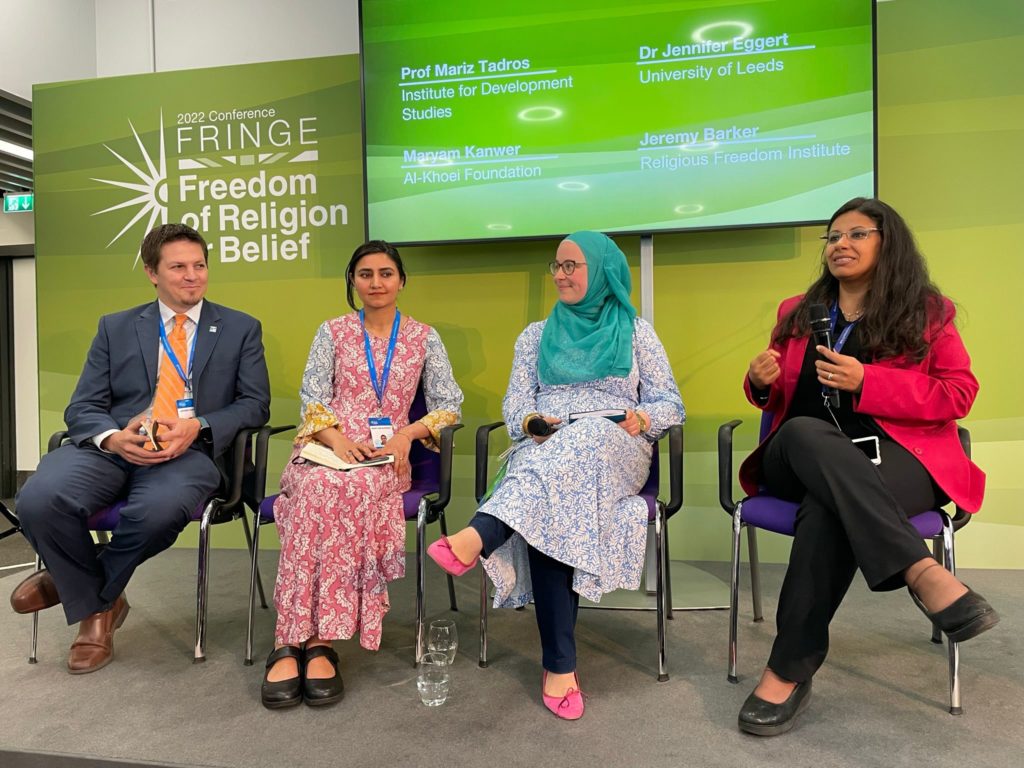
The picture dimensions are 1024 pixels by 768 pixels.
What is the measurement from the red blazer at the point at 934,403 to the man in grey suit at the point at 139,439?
199cm

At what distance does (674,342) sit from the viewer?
3.52 meters

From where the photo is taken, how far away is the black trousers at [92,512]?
2.36 meters

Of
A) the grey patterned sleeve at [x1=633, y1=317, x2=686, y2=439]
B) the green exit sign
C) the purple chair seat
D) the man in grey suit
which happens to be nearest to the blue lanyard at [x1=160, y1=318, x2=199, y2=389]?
the man in grey suit

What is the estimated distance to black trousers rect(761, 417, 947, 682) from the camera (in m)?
1.89

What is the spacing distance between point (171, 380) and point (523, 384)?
1226 millimetres

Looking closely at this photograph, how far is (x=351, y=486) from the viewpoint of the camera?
93.1 inches

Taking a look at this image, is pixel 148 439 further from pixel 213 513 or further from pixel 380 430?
pixel 380 430

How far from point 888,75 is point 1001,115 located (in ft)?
1.58

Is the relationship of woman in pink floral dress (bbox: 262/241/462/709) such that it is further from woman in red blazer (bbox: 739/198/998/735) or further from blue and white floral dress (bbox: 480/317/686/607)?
woman in red blazer (bbox: 739/198/998/735)

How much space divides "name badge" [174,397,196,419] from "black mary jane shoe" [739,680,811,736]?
1.96 m

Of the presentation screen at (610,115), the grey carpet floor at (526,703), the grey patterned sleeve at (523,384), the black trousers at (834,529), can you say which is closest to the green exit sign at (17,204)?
the presentation screen at (610,115)

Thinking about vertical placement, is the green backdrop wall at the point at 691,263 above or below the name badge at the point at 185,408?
above

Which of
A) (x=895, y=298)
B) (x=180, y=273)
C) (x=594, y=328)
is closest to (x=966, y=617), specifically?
(x=895, y=298)

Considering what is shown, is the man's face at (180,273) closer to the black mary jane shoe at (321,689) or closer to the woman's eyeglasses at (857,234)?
the black mary jane shoe at (321,689)
